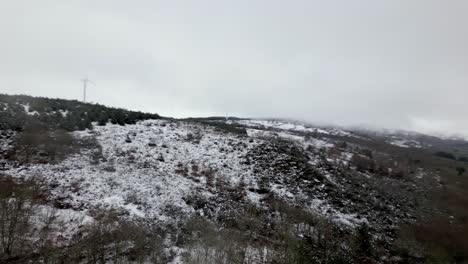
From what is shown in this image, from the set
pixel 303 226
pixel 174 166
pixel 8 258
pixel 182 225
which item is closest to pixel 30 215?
pixel 8 258

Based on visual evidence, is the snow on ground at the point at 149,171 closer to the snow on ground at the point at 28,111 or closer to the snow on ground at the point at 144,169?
the snow on ground at the point at 144,169

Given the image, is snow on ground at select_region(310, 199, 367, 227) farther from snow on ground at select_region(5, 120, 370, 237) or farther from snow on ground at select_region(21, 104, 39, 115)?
snow on ground at select_region(21, 104, 39, 115)

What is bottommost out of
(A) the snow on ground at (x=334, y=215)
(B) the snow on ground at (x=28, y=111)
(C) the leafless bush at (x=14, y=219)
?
(A) the snow on ground at (x=334, y=215)

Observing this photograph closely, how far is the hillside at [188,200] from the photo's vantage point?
37.3 feet

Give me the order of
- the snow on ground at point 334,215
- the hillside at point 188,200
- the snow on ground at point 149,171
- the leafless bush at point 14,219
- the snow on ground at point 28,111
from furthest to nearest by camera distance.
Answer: the snow on ground at point 28,111, the snow on ground at point 334,215, the snow on ground at point 149,171, the hillside at point 188,200, the leafless bush at point 14,219

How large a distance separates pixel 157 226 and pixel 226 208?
3.65 m

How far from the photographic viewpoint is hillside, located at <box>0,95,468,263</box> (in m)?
11.4

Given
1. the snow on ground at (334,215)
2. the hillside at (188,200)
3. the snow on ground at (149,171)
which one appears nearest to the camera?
the hillside at (188,200)

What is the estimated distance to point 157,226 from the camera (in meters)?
12.9

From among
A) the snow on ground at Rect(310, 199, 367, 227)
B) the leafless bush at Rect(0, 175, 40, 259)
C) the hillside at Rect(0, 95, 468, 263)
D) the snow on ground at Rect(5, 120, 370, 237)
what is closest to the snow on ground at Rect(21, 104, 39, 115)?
the hillside at Rect(0, 95, 468, 263)

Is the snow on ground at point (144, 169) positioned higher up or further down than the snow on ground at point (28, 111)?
further down

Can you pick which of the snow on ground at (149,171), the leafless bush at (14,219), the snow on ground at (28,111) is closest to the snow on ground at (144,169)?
the snow on ground at (149,171)

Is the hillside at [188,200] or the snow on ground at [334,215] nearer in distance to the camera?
the hillside at [188,200]

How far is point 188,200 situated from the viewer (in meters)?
15.1
